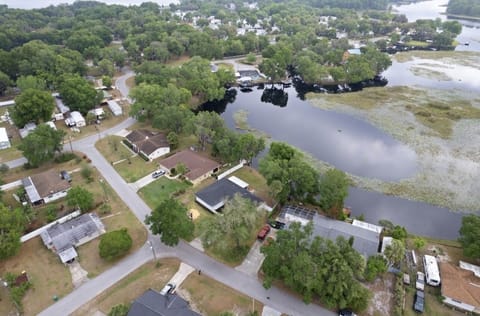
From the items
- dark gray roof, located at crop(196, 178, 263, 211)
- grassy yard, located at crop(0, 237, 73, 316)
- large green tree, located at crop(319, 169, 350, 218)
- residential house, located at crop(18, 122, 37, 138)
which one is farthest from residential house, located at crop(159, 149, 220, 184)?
residential house, located at crop(18, 122, 37, 138)

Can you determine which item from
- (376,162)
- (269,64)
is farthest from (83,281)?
(269,64)

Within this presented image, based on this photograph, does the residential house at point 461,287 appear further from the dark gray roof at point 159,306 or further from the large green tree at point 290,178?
the dark gray roof at point 159,306

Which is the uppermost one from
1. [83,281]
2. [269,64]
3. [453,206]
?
[269,64]

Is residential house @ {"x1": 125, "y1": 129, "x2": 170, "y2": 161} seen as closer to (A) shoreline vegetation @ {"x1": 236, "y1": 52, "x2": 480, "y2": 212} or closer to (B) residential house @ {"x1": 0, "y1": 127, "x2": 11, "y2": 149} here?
(A) shoreline vegetation @ {"x1": 236, "y1": 52, "x2": 480, "y2": 212}

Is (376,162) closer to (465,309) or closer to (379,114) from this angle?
(379,114)

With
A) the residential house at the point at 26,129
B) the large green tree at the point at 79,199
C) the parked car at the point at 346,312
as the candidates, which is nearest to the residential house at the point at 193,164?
the large green tree at the point at 79,199

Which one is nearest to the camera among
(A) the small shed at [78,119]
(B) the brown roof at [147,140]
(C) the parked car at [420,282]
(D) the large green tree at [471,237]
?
(C) the parked car at [420,282]
